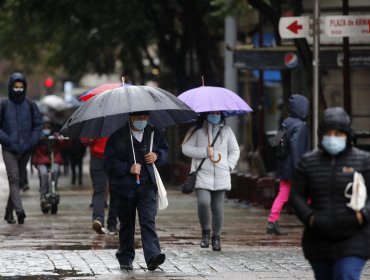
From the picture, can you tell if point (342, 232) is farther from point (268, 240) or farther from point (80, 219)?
point (80, 219)

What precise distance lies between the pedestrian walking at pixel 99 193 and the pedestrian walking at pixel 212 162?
1.95 metres

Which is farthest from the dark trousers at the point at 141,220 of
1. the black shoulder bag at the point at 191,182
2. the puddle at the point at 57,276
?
the black shoulder bag at the point at 191,182

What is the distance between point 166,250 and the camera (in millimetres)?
14133

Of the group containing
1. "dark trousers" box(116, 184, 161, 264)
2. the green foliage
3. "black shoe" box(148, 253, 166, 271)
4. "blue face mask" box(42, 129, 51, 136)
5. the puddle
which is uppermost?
the green foliage

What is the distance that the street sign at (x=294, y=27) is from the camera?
17422mm

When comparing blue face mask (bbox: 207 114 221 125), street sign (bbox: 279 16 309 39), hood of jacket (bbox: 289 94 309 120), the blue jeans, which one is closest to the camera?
the blue jeans

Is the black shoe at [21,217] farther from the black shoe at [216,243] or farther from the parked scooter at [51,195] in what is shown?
the black shoe at [216,243]

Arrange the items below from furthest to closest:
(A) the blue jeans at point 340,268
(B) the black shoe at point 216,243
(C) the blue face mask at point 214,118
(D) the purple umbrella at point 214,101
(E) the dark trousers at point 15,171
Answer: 1. (E) the dark trousers at point 15,171
2. (C) the blue face mask at point 214,118
3. (B) the black shoe at point 216,243
4. (D) the purple umbrella at point 214,101
5. (A) the blue jeans at point 340,268

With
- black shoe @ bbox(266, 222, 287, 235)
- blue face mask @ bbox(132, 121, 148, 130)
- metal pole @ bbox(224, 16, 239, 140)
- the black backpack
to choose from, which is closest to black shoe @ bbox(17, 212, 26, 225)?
black shoe @ bbox(266, 222, 287, 235)

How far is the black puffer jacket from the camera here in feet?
26.4

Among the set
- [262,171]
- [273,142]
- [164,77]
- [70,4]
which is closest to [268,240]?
[273,142]

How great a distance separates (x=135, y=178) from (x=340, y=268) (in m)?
4.39

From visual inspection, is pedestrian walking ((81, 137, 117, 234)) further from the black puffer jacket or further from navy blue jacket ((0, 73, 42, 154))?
the black puffer jacket

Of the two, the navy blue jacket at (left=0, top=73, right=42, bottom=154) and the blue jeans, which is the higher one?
the navy blue jacket at (left=0, top=73, right=42, bottom=154)
